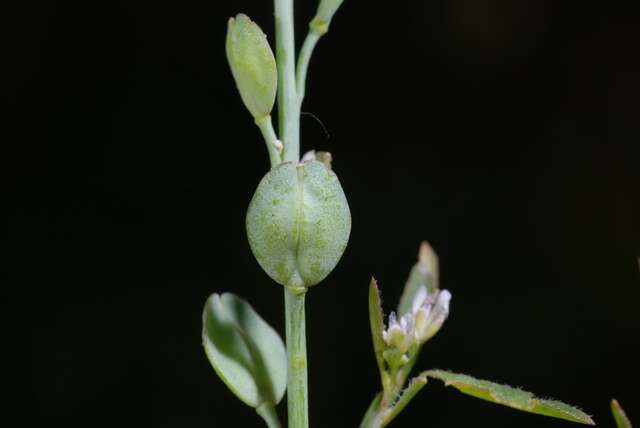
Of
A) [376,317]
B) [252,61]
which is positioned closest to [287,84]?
[252,61]

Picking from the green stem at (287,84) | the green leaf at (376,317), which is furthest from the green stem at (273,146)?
the green leaf at (376,317)

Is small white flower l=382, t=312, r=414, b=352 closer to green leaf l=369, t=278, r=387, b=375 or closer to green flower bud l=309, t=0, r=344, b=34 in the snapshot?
green leaf l=369, t=278, r=387, b=375

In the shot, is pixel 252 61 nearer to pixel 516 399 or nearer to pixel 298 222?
pixel 298 222

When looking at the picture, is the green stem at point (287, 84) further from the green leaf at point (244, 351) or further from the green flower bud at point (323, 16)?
the green leaf at point (244, 351)

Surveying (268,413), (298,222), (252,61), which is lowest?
(268,413)

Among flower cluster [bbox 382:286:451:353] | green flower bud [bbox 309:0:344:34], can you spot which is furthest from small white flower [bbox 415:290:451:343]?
green flower bud [bbox 309:0:344:34]
